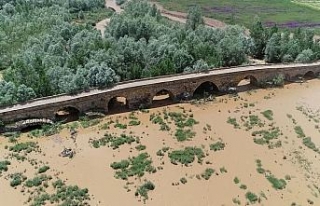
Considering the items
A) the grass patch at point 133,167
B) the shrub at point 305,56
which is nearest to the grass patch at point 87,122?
the grass patch at point 133,167

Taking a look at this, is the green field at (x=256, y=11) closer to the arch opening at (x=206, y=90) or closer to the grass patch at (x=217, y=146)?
the arch opening at (x=206, y=90)

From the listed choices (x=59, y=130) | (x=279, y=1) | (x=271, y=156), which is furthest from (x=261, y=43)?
(x=279, y=1)

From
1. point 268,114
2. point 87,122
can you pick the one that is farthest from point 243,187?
point 87,122

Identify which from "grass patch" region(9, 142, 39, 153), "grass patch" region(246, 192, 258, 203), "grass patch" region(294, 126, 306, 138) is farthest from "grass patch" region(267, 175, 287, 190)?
"grass patch" region(9, 142, 39, 153)

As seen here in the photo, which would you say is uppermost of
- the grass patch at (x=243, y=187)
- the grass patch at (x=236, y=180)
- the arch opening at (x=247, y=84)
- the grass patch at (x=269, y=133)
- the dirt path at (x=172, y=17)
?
the grass patch at (x=243, y=187)

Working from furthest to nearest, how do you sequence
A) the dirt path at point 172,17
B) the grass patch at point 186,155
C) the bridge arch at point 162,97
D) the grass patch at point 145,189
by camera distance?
the dirt path at point 172,17
the bridge arch at point 162,97
the grass patch at point 186,155
the grass patch at point 145,189

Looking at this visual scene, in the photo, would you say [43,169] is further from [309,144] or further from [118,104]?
[309,144]
